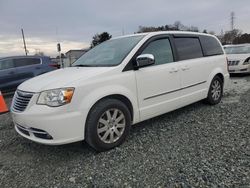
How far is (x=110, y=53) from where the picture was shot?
4148 millimetres

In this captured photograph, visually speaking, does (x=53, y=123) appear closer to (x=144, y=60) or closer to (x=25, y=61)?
(x=144, y=60)

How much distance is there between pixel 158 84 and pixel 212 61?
1.98 meters

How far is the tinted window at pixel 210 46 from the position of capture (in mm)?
5355

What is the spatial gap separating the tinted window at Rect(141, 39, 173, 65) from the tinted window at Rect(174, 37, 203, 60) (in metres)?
0.27

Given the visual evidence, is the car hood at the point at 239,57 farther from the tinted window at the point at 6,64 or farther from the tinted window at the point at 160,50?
the tinted window at the point at 6,64

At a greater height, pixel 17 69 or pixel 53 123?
pixel 17 69

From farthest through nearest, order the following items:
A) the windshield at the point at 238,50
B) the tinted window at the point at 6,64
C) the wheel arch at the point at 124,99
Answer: the windshield at the point at 238,50 < the tinted window at the point at 6,64 < the wheel arch at the point at 124,99

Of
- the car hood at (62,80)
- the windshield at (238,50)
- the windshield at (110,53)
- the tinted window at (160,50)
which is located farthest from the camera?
the windshield at (238,50)

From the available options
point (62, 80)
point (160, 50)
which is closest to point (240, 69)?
point (160, 50)

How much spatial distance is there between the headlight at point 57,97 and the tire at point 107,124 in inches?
14.9

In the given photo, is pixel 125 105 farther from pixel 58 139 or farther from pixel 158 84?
pixel 58 139

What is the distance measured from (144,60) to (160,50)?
68 centimetres

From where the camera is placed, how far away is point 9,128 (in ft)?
15.9

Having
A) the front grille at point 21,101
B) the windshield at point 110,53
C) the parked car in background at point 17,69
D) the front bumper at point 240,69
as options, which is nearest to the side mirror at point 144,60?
the windshield at point 110,53
